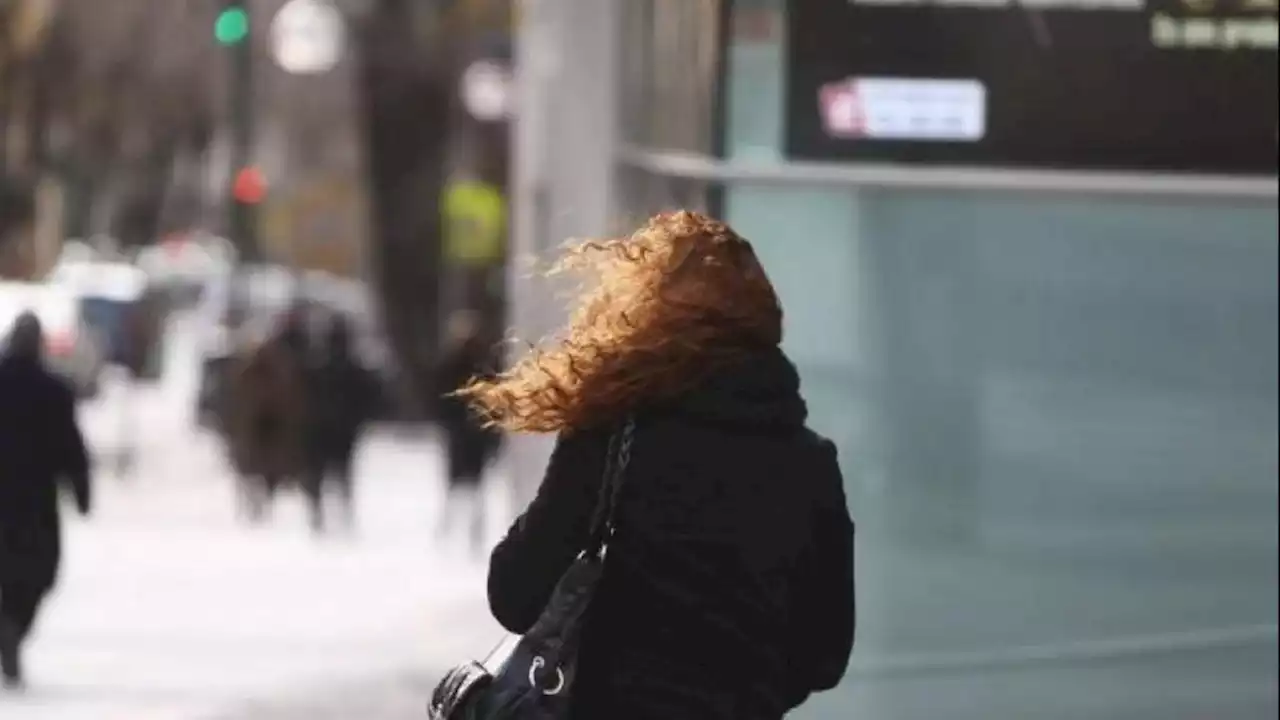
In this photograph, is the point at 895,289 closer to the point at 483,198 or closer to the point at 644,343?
the point at 644,343

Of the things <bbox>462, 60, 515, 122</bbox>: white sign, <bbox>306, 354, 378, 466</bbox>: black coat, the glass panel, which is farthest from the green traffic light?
the glass panel

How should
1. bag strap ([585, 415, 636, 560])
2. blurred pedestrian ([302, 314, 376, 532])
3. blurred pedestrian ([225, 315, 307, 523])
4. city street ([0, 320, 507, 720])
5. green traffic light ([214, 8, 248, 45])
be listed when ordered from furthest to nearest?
1. green traffic light ([214, 8, 248, 45])
2. blurred pedestrian ([225, 315, 307, 523])
3. blurred pedestrian ([302, 314, 376, 532])
4. city street ([0, 320, 507, 720])
5. bag strap ([585, 415, 636, 560])

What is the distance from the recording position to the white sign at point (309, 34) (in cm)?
2878

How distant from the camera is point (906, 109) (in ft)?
30.7

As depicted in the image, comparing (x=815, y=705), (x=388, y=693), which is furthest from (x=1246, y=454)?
(x=388, y=693)

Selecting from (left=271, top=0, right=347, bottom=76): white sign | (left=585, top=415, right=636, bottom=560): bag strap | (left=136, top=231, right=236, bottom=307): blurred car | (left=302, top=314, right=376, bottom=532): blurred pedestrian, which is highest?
(left=585, top=415, right=636, bottom=560): bag strap

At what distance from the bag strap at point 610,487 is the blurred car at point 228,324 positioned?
751 inches

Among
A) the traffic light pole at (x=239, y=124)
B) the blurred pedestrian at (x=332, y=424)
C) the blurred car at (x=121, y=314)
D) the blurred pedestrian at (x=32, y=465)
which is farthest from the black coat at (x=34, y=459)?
the blurred car at (x=121, y=314)

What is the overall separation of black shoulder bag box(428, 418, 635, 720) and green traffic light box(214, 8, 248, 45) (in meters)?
21.0

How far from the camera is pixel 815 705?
947 centimetres

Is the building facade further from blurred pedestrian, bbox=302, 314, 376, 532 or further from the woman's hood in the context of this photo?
blurred pedestrian, bbox=302, 314, 376, 532

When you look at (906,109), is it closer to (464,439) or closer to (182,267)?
(464,439)

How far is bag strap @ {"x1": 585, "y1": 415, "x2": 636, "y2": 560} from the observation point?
4.49 meters

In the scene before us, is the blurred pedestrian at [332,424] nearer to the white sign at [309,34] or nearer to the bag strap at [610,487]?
the white sign at [309,34]
